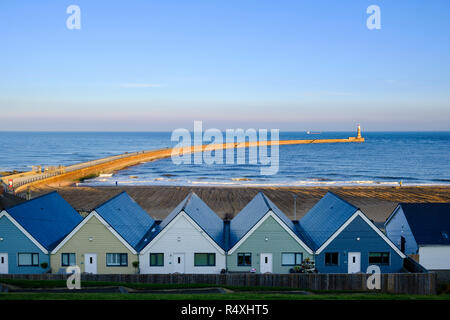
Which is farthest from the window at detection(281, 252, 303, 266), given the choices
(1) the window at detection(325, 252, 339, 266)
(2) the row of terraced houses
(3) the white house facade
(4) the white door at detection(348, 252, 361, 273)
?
(3) the white house facade

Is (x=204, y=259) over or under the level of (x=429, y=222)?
under

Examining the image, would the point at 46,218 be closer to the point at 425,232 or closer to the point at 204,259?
the point at 204,259

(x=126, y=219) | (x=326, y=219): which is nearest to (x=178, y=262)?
(x=126, y=219)

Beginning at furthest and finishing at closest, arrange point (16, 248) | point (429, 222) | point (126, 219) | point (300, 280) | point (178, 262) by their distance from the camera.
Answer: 1. point (429, 222)
2. point (126, 219)
3. point (178, 262)
4. point (16, 248)
5. point (300, 280)

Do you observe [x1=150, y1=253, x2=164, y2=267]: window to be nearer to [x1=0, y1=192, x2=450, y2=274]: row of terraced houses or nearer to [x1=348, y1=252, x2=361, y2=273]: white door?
[x1=0, y1=192, x2=450, y2=274]: row of terraced houses

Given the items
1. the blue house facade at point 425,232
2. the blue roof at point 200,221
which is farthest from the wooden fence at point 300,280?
the blue house facade at point 425,232

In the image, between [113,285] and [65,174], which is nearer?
[113,285]

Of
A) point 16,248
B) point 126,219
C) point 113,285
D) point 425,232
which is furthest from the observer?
point 425,232
